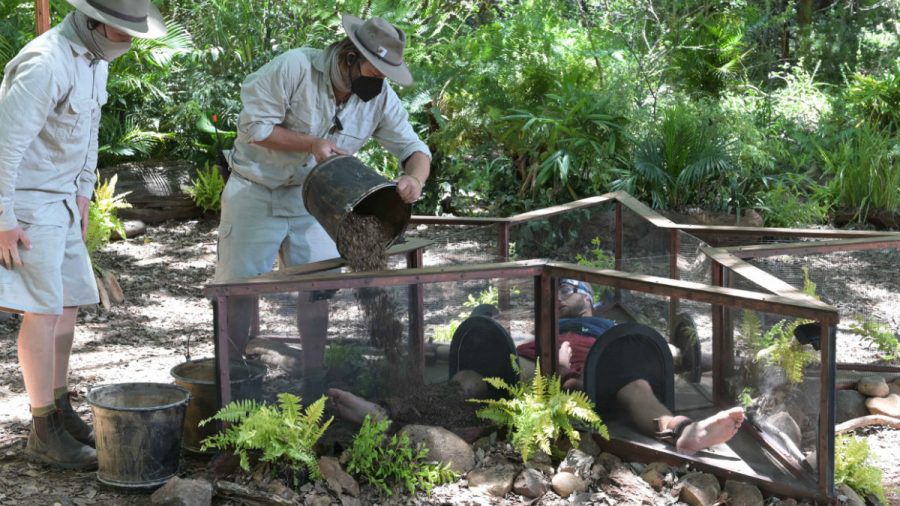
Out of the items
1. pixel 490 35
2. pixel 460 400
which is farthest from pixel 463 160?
pixel 460 400

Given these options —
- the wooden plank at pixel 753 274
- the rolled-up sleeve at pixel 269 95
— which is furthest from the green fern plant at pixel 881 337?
the rolled-up sleeve at pixel 269 95

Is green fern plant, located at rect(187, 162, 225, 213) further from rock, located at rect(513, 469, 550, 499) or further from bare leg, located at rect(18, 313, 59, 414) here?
rock, located at rect(513, 469, 550, 499)

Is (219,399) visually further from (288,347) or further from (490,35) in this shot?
(490,35)

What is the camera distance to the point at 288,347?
3984mm

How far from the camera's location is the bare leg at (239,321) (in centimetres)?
382

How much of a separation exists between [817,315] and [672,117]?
580cm

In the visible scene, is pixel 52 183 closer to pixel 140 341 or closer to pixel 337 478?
pixel 337 478

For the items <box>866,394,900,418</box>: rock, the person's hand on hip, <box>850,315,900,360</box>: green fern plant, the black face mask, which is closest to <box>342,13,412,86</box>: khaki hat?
the black face mask

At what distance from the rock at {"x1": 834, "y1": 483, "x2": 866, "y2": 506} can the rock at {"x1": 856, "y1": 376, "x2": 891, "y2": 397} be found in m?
1.35

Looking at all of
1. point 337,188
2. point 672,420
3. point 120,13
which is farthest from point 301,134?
point 672,420

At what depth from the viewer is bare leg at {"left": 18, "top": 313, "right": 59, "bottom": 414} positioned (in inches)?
151

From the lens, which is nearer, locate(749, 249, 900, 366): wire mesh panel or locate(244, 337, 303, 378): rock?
locate(244, 337, 303, 378): rock

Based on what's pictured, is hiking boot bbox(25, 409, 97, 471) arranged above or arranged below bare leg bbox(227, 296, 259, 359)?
below

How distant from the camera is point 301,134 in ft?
14.7
